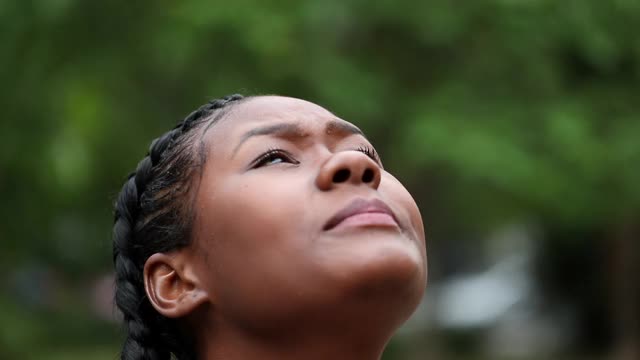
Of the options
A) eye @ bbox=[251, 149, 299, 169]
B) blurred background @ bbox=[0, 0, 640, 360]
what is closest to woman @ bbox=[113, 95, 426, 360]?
eye @ bbox=[251, 149, 299, 169]

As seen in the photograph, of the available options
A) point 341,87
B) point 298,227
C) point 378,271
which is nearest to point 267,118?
point 298,227

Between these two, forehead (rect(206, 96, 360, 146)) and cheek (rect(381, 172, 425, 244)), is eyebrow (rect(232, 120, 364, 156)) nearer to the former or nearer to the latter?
forehead (rect(206, 96, 360, 146))

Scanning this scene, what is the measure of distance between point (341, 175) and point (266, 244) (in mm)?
245

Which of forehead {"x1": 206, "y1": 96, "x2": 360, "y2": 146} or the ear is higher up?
forehead {"x1": 206, "y1": 96, "x2": 360, "y2": 146}

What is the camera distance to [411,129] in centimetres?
727

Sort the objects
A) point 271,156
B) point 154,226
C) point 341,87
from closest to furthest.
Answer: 1. point 271,156
2. point 154,226
3. point 341,87

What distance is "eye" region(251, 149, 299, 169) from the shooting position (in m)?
2.64

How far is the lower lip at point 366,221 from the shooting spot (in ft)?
8.01

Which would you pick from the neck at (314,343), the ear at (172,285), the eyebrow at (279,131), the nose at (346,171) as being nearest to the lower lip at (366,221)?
the nose at (346,171)

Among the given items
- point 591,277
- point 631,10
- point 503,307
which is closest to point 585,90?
point 631,10

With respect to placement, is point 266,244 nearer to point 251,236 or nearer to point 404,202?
point 251,236

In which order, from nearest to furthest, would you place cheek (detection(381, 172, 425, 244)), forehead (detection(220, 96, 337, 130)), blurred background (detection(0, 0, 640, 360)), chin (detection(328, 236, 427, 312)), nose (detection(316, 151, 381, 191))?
chin (detection(328, 236, 427, 312)), nose (detection(316, 151, 381, 191)), cheek (detection(381, 172, 425, 244)), forehead (detection(220, 96, 337, 130)), blurred background (detection(0, 0, 640, 360))

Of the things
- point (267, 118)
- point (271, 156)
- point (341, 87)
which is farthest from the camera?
point (341, 87)

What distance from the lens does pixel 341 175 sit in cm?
254
